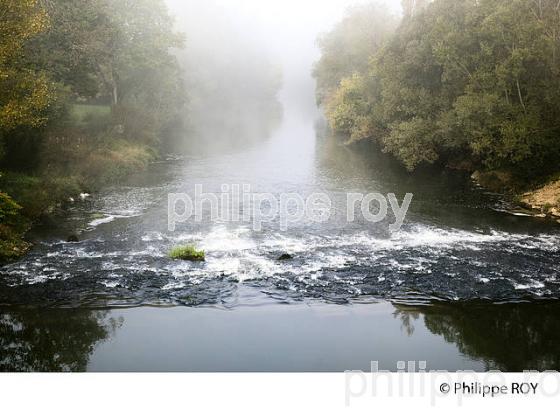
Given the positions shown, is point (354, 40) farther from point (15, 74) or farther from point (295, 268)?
point (295, 268)

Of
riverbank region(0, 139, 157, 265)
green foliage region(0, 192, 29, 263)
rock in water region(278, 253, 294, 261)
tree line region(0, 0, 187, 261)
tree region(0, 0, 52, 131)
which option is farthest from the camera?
tree line region(0, 0, 187, 261)

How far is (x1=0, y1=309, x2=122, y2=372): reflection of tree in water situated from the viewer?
13266mm

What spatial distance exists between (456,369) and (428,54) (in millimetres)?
28802

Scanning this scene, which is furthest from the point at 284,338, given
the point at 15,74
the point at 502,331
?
the point at 15,74

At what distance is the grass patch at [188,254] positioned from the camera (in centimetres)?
2003

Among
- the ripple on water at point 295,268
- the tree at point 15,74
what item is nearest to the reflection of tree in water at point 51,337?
the ripple on water at point 295,268

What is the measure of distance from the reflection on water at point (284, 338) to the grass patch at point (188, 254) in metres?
4.02

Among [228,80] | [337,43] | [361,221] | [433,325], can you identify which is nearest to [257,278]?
[433,325]

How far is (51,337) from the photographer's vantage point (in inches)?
575

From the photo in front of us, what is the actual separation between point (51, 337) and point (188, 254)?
6.56 metres

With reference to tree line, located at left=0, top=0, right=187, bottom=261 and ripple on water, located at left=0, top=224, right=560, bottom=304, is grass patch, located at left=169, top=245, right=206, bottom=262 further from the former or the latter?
tree line, located at left=0, top=0, right=187, bottom=261

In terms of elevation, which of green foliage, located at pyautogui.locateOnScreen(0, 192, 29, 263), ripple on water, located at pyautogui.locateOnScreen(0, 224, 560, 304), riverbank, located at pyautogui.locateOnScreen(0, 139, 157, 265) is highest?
riverbank, located at pyautogui.locateOnScreen(0, 139, 157, 265)

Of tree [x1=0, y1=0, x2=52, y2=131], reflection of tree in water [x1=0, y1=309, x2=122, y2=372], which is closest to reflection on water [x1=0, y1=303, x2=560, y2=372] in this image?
reflection of tree in water [x1=0, y1=309, x2=122, y2=372]

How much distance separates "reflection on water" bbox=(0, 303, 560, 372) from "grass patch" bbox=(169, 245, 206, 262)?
4017 mm
